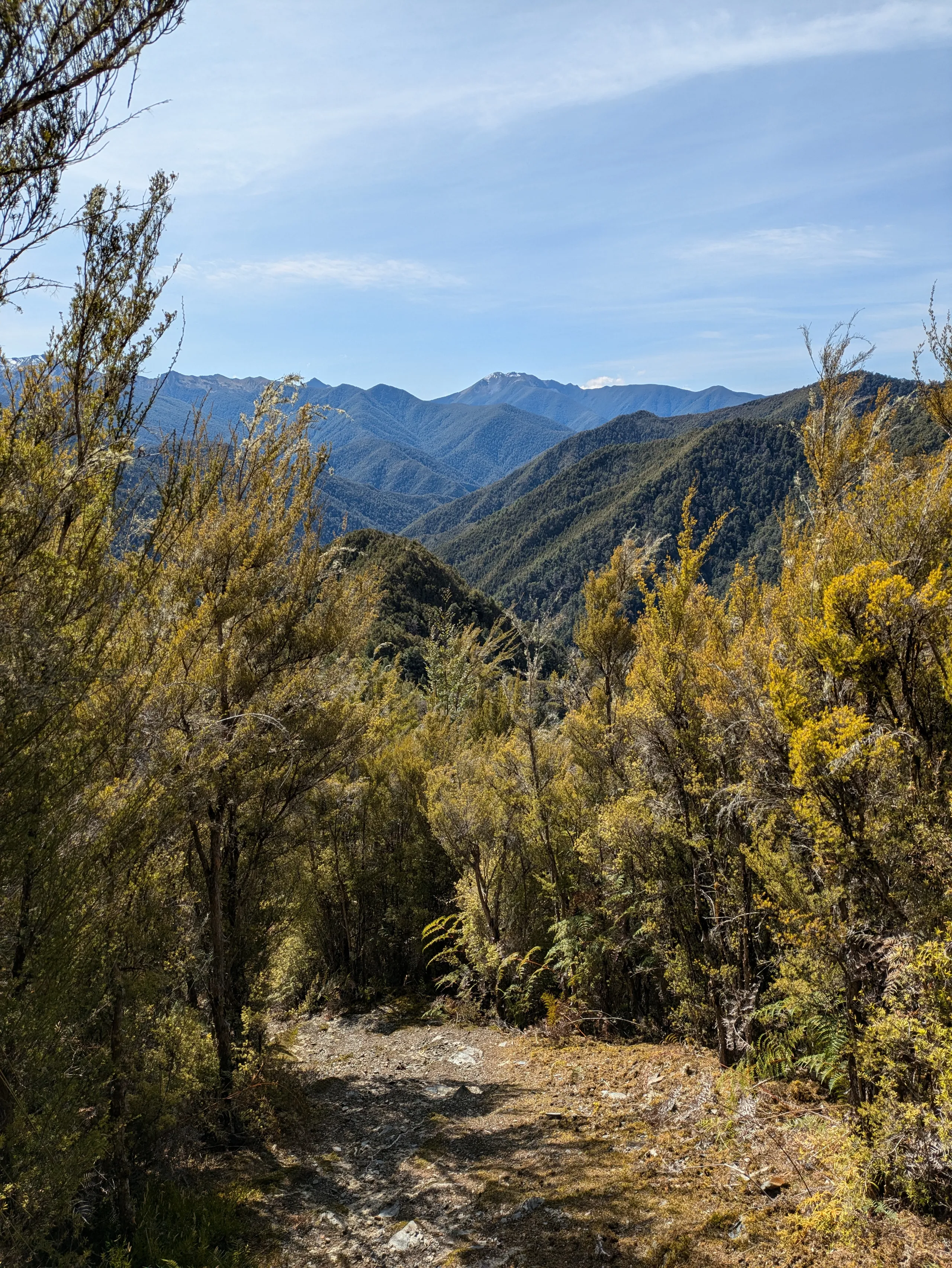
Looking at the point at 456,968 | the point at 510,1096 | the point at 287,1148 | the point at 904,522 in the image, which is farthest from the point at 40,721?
the point at 456,968

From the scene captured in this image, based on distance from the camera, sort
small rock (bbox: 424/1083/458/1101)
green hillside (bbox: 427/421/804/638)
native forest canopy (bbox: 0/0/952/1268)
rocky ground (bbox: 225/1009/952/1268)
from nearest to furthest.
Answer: native forest canopy (bbox: 0/0/952/1268), rocky ground (bbox: 225/1009/952/1268), small rock (bbox: 424/1083/458/1101), green hillside (bbox: 427/421/804/638)

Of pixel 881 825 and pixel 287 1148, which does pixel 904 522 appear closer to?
pixel 881 825

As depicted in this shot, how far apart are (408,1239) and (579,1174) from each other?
4.53 feet

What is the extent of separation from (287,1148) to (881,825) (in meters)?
6.90

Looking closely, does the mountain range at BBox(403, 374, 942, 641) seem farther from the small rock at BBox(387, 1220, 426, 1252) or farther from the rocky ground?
the small rock at BBox(387, 1220, 426, 1252)

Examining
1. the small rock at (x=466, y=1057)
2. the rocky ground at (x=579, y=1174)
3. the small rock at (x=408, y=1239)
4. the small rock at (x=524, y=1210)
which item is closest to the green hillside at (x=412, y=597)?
the small rock at (x=466, y=1057)

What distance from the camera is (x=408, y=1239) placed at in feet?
16.2

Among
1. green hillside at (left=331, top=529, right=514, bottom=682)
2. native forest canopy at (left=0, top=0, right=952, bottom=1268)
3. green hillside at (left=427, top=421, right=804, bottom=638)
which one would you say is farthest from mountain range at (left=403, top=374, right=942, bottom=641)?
native forest canopy at (left=0, top=0, right=952, bottom=1268)

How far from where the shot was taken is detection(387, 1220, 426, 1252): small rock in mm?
4832

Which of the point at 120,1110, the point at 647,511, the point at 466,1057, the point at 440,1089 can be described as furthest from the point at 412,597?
the point at 647,511

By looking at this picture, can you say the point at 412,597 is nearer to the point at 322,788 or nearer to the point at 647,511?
the point at 322,788

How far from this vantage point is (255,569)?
6582 mm

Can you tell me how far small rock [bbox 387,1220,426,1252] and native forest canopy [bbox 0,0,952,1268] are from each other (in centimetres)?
117

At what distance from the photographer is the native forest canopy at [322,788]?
337cm
